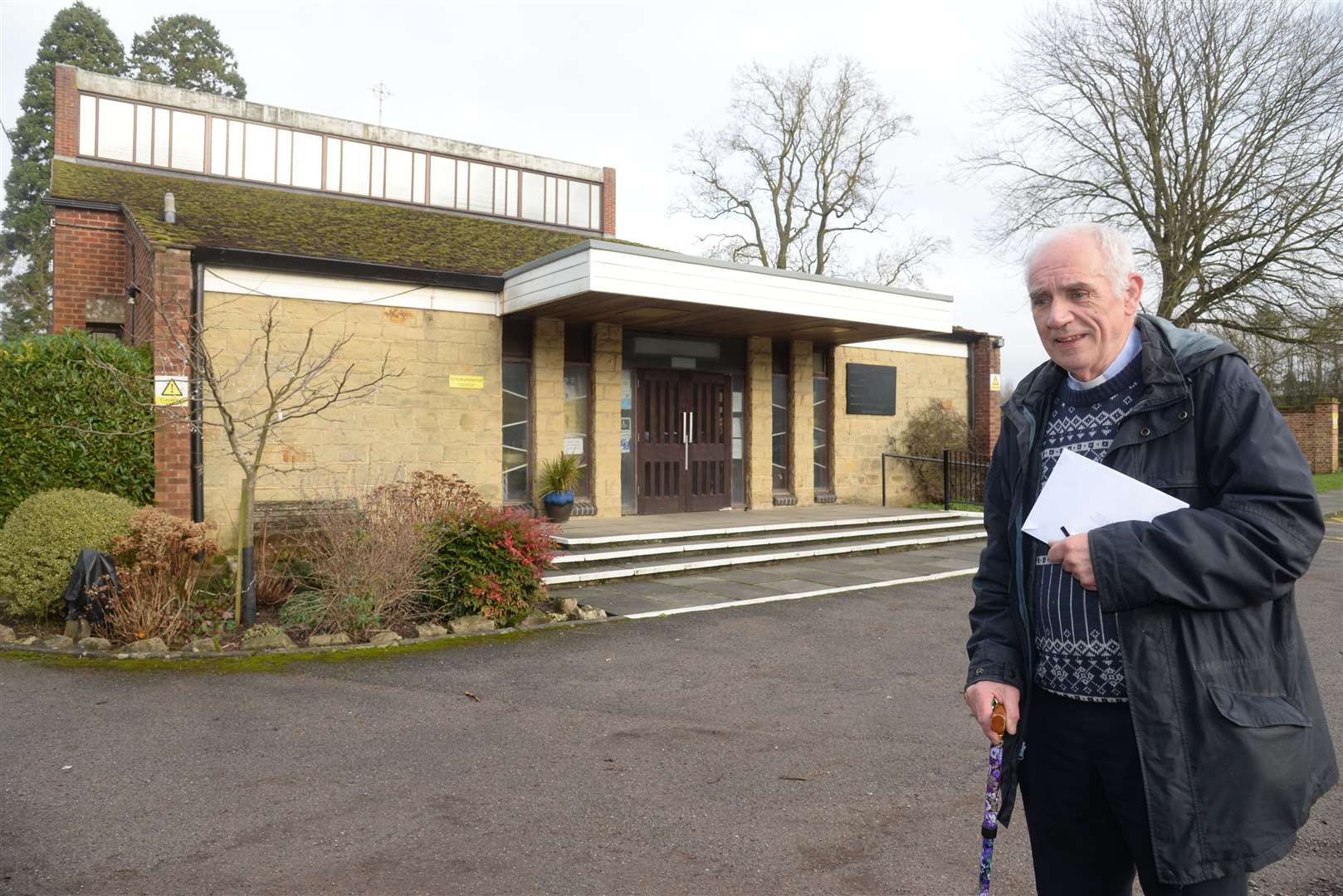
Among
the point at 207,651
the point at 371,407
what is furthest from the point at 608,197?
the point at 207,651

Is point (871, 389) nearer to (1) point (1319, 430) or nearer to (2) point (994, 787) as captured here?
(2) point (994, 787)

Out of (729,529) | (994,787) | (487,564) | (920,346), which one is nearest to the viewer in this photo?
(994,787)

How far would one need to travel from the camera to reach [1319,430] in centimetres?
2984

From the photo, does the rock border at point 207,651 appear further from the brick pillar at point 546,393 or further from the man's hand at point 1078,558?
the brick pillar at point 546,393

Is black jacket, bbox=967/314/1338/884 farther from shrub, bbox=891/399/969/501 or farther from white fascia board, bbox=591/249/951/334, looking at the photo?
shrub, bbox=891/399/969/501

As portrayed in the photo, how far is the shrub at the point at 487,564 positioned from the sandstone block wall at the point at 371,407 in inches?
139

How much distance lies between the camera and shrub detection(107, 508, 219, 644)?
710 centimetres

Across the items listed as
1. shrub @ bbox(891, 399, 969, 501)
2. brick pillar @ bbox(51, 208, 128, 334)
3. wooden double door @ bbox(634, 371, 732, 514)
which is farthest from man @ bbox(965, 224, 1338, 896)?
→ shrub @ bbox(891, 399, 969, 501)

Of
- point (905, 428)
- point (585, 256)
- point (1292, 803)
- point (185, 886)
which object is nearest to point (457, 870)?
point (185, 886)

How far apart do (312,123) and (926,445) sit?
43.2 ft

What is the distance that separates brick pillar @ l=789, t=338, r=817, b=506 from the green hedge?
9.74 meters

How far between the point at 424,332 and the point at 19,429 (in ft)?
15.2

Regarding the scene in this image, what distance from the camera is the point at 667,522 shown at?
13.2 meters

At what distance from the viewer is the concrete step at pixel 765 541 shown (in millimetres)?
10727
